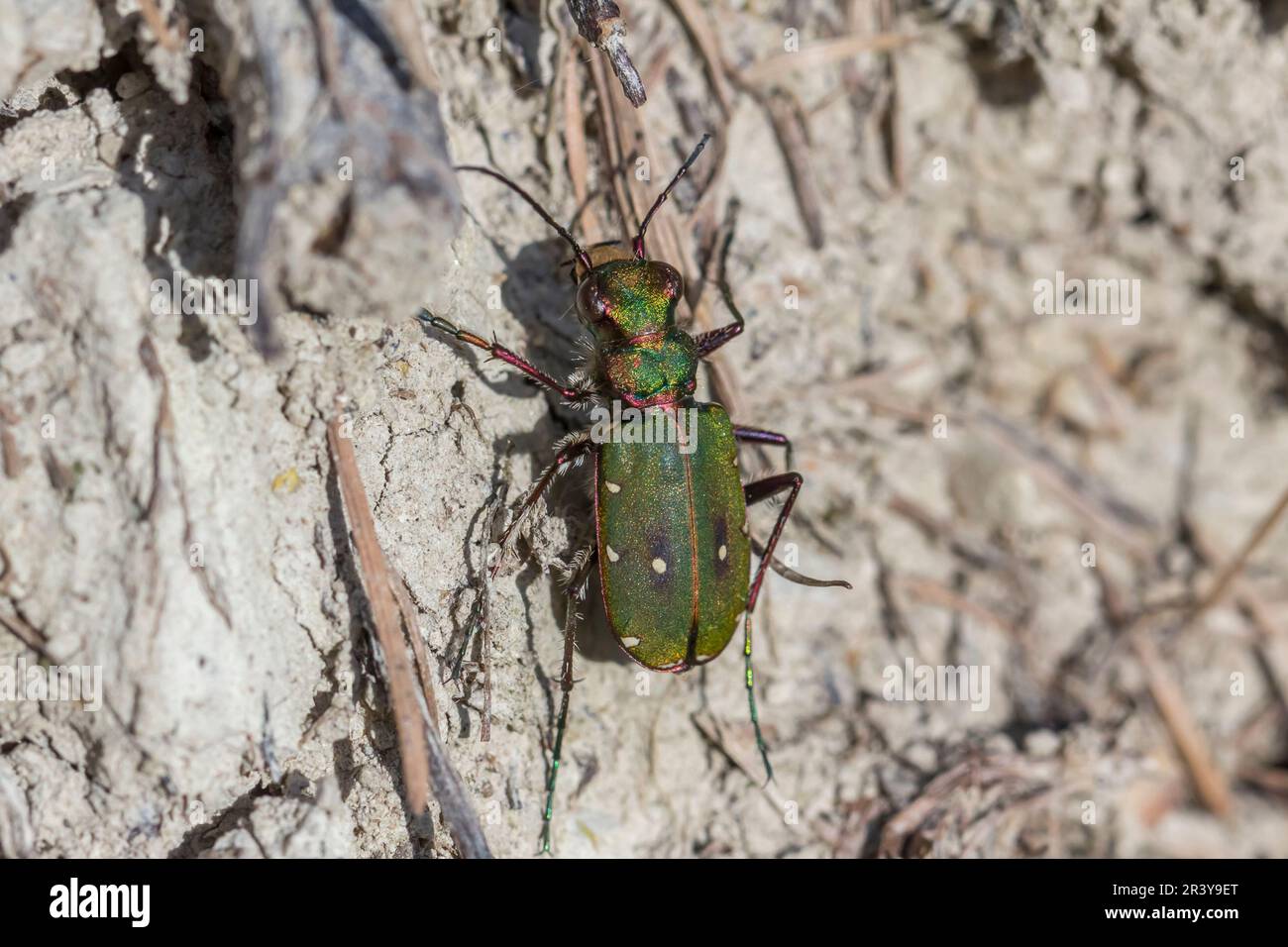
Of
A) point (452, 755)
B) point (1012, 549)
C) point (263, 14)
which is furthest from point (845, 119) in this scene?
point (452, 755)

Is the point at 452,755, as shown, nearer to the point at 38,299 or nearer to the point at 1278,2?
the point at 38,299

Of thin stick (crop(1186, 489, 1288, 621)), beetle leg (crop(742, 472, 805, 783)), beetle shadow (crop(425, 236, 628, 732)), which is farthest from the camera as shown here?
thin stick (crop(1186, 489, 1288, 621))

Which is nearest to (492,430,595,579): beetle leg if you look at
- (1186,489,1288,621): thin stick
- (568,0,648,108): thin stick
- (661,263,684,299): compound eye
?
(661,263,684,299): compound eye

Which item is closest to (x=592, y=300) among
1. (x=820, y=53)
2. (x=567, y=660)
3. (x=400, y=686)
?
(x=567, y=660)

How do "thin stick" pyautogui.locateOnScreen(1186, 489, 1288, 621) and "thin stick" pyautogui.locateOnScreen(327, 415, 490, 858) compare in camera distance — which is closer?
"thin stick" pyautogui.locateOnScreen(327, 415, 490, 858)

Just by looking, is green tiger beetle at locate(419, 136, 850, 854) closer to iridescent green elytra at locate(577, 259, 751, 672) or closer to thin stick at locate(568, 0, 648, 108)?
iridescent green elytra at locate(577, 259, 751, 672)

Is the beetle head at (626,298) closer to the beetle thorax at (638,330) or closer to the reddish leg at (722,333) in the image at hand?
the beetle thorax at (638,330)

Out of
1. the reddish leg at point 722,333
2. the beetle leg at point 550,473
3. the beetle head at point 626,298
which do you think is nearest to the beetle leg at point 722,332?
the reddish leg at point 722,333

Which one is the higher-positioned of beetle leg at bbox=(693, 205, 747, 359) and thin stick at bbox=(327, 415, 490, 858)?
beetle leg at bbox=(693, 205, 747, 359)
